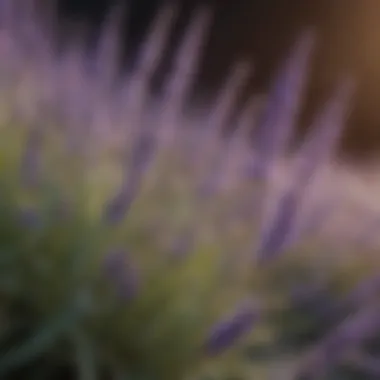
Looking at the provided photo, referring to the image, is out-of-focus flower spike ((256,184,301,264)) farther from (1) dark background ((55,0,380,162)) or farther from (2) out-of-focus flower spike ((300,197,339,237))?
(1) dark background ((55,0,380,162))

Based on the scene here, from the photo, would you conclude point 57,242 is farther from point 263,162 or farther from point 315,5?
point 315,5

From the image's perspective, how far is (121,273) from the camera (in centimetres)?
30

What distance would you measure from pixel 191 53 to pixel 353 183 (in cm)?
24

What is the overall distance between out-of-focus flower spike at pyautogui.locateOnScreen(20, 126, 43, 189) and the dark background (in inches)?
30.0

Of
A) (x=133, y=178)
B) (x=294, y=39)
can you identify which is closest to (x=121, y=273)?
(x=133, y=178)

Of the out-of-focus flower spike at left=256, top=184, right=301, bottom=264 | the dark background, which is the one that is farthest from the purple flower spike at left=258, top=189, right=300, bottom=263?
the dark background

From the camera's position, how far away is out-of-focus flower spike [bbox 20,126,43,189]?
0.30m

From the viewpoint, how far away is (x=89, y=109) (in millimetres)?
359

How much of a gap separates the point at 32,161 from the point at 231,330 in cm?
10

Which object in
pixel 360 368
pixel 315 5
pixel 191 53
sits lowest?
Answer: pixel 360 368

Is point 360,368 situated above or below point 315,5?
below

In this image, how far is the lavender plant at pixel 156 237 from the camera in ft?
0.99

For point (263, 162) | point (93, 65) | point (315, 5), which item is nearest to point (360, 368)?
point (263, 162)

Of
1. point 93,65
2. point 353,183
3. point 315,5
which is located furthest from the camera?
point 315,5
